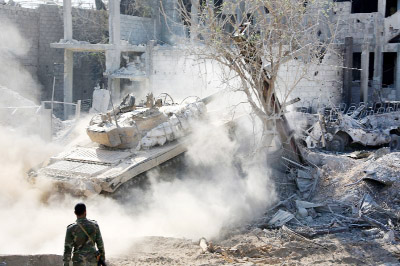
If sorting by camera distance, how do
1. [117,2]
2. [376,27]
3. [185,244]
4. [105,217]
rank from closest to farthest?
[185,244] < [105,217] < [376,27] < [117,2]

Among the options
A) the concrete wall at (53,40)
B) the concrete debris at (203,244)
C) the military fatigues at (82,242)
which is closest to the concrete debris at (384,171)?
the concrete debris at (203,244)

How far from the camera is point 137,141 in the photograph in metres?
12.1

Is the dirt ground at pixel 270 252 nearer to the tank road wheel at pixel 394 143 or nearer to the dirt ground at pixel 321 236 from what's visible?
the dirt ground at pixel 321 236

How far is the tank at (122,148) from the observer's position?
1053cm

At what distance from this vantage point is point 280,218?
34.6 feet

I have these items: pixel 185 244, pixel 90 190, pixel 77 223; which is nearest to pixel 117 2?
Result: pixel 90 190

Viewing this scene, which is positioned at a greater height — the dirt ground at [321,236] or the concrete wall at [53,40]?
the concrete wall at [53,40]

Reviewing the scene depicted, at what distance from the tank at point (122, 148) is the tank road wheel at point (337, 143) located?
579cm

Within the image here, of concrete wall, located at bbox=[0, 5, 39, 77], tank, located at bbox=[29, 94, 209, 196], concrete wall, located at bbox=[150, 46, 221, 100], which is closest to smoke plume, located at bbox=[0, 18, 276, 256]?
tank, located at bbox=[29, 94, 209, 196]

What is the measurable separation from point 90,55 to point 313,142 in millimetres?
14979

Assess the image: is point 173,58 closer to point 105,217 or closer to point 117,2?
point 117,2

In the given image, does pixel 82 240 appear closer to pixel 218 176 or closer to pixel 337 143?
pixel 218 176

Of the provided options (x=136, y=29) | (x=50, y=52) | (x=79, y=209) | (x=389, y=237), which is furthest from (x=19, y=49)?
(x=79, y=209)

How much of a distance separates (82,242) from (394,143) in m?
13.6
